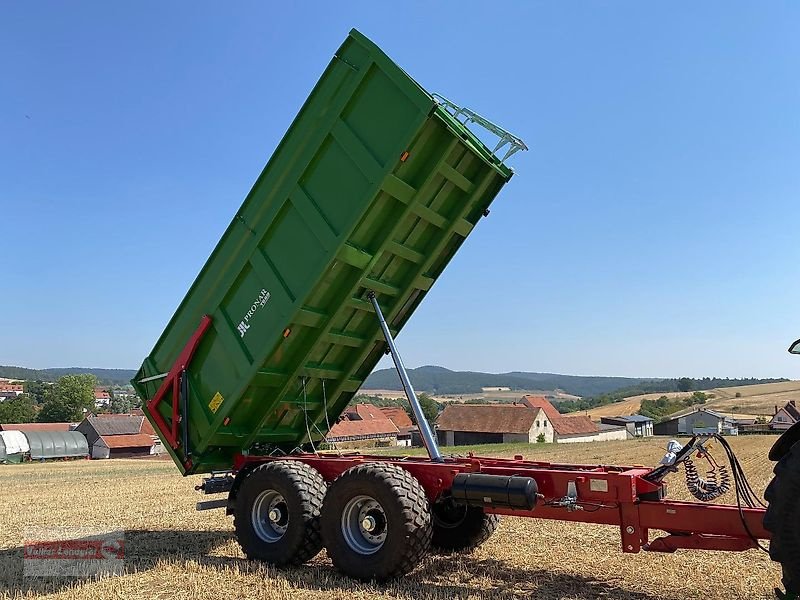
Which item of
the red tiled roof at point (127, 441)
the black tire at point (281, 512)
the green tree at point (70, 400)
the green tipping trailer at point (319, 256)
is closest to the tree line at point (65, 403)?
the green tree at point (70, 400)

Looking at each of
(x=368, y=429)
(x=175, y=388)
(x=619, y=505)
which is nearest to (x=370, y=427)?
(x=368, y=429)

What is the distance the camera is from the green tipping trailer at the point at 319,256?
6676 millimetres

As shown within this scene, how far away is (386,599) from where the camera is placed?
554cm

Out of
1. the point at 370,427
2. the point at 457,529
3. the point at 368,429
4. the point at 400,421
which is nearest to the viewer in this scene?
the point at 457,529

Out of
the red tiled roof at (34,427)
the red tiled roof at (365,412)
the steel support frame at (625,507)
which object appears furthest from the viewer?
the red tiled roof at (365,412)

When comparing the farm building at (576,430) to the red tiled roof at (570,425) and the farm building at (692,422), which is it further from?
the farm building at (692,422)

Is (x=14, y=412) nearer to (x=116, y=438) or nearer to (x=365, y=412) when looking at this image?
(x=116, y=438)

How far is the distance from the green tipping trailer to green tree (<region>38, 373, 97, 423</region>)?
9017 cm

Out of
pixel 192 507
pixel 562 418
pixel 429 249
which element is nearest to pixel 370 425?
pixel 562 418

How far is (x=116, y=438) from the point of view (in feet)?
204

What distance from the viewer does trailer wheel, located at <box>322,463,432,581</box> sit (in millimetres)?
5953

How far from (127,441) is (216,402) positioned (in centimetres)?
6066

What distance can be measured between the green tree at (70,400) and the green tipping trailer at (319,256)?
3550 inches

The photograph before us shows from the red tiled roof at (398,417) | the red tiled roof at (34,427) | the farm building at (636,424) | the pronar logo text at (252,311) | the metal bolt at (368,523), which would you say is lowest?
the farm building at (636,424)
